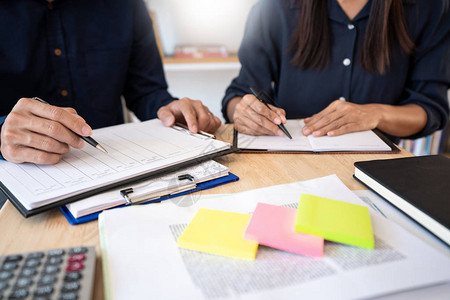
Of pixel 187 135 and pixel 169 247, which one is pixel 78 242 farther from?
pixel 187 135

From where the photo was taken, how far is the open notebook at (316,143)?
676 millimetres

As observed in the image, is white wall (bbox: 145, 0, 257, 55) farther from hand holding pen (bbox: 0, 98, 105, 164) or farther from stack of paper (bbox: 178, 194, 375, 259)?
→ stack of paper (bbox: 178, 194, 375, 259)

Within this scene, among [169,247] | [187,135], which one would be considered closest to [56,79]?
[187,135]

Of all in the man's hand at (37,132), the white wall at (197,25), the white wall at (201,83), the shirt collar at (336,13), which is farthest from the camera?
the white wall at (201,83)

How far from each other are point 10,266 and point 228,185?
31 centimetres

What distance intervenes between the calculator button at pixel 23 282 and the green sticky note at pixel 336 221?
27 centimetres

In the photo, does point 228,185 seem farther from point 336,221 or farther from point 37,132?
point 37,132

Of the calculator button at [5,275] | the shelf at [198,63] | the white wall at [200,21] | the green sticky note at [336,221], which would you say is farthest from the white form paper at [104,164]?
the white wall at [200,21]

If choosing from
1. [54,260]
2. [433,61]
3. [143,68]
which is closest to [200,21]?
[143,68]

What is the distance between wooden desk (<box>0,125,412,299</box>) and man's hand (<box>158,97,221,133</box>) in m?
0.04

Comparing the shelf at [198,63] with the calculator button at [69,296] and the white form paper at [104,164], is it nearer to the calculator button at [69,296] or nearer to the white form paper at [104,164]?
the white form paper at [104,164]

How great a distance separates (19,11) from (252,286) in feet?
3.10

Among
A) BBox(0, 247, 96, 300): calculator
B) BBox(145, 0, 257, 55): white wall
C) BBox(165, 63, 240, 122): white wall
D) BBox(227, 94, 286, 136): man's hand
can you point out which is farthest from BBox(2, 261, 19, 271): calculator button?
BBox(165, 63, 240, 122): white wall

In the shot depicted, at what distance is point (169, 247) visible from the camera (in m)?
0.36
